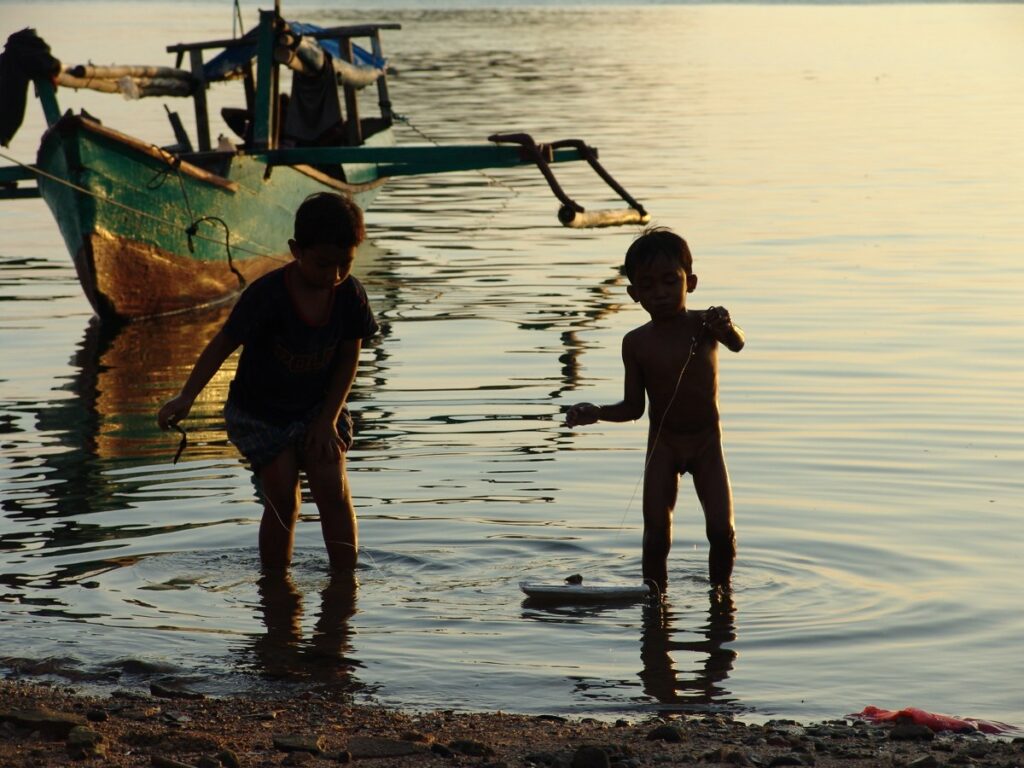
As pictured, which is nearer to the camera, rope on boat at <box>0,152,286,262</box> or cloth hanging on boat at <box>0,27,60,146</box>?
cloth hanging on boat at <box>0,27,60,146</box>

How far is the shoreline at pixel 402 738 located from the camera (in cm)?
449

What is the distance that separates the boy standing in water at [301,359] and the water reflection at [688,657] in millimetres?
1324

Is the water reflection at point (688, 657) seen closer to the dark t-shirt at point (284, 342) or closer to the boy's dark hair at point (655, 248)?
the boy's dark hair at point (655, 248)

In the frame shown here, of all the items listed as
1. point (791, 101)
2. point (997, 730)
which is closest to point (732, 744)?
point (997, 730)

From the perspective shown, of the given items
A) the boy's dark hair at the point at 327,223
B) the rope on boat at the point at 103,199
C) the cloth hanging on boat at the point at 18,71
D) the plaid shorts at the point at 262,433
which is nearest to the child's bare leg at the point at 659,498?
the plaid shorts at the point at 262,433

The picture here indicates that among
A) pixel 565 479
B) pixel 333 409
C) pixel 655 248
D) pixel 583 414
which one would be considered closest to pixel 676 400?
pixel 583 414

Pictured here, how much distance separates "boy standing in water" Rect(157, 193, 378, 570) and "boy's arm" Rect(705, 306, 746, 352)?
1.25 m

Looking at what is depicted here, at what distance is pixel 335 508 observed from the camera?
6.43 meters

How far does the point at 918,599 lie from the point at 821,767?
2.13 meters

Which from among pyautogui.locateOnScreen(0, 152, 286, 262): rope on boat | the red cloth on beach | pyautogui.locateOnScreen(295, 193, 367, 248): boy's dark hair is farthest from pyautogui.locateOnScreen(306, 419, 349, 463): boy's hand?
pyautogui.locateOnScreen(0, 152, 286, 262): rope on boat

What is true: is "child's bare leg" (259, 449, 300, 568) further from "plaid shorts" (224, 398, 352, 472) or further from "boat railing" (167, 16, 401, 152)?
"boat railing" (167, 16, 401, 152)

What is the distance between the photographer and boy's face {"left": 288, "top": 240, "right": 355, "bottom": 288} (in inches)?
232

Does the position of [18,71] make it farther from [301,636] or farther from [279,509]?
[301,636]

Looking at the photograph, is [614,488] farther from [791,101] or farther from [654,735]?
[791,101]
